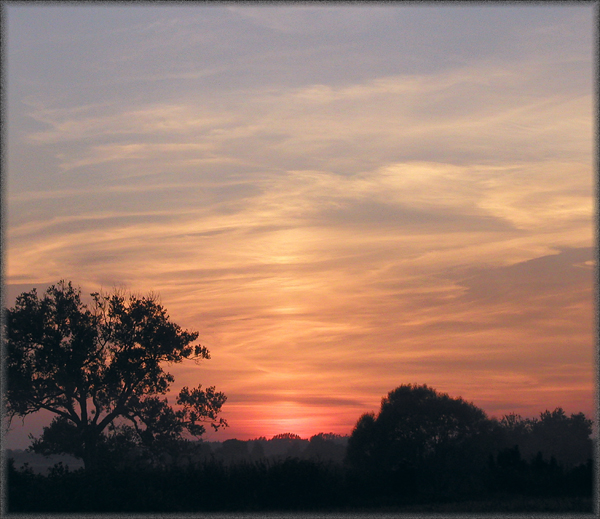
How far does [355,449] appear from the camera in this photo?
5634 cm

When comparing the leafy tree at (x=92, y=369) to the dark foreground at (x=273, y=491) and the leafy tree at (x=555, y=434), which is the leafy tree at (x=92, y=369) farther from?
the leafy tree at (x=555, y=434)

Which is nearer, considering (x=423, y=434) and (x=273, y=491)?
(x=273, y=491)

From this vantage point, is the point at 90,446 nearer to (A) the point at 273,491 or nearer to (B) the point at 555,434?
(A) the point at 273,491

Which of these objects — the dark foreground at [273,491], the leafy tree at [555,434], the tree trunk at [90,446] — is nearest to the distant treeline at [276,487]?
the dark foreground at [273,491]

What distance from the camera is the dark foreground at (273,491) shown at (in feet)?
86.4

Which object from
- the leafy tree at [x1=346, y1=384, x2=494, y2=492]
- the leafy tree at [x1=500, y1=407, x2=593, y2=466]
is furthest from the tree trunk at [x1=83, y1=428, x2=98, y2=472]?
the leafy tree at [x1=500, y1=407, x2=593, y2=466]

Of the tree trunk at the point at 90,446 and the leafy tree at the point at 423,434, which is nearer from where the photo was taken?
the tree trunk at the point at 90,446

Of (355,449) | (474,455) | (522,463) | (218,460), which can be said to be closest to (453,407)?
(474,455)

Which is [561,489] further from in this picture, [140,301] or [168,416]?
[140,301]

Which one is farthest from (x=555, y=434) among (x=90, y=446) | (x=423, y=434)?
(x=90, y=446)

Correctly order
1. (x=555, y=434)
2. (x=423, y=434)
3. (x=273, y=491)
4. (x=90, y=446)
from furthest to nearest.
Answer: (x=555, y=434) < (x=423, y=434) < (x=90, y=446) < (x=273, y=491)

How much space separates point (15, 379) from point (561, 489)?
31305mm

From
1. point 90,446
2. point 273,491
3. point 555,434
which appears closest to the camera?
point 273,491

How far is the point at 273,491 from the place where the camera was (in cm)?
2880
